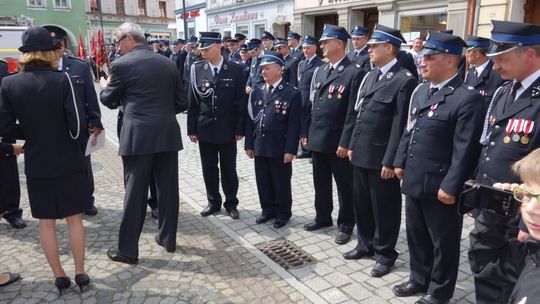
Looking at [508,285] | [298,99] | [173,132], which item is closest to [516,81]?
[508,285]

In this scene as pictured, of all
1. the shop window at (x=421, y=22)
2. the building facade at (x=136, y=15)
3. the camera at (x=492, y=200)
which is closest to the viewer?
the camera at (x=492, y=200)

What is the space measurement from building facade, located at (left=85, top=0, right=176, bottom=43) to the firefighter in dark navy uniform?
37.7 m

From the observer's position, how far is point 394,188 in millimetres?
3672

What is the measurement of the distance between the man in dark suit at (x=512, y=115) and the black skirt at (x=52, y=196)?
9.46ft

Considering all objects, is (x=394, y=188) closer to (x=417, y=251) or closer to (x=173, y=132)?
(x=417, y=251)

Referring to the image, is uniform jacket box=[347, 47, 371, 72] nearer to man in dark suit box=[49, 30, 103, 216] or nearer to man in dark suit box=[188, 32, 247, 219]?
man in dark suit box=[188, 32, 247, 219]

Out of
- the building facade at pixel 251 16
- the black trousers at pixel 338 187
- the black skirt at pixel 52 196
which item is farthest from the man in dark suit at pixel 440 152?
the building facade at pixel 251 16

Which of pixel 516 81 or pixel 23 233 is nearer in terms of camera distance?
pixel 516 81

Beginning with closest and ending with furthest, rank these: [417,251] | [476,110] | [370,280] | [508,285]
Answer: [508,285]
[476,110]
[417,251]
[370,280]

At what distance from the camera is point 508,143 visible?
254cm

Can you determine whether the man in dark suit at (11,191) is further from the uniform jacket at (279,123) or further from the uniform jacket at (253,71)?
the uniform jacket at (253,71)

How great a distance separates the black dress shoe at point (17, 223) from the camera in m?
4.66

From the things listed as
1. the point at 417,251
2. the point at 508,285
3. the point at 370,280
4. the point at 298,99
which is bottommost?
the point at 370,280

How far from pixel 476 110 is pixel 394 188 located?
42.4 inches
